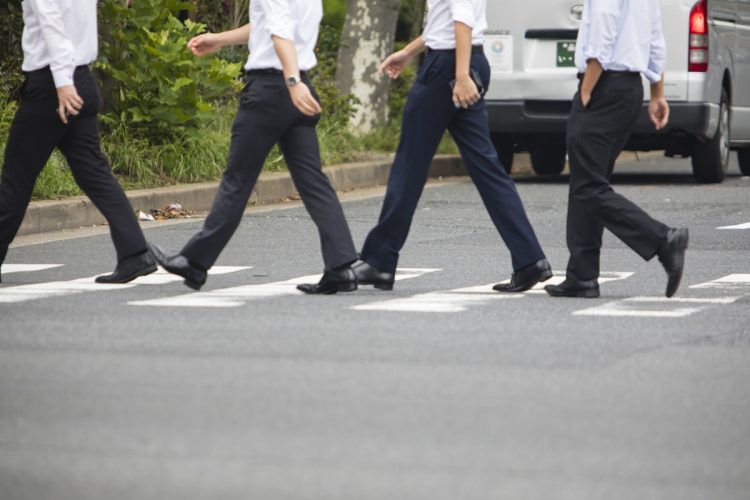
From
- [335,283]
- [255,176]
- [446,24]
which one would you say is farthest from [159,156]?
[446,24]

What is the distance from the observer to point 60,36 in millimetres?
8570

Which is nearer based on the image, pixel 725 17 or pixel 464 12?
pixel 464 12

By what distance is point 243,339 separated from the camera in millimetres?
6746

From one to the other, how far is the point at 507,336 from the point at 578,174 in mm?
1685

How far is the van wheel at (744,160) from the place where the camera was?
19.1m

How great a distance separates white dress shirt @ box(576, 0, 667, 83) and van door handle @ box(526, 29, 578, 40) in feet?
27.1

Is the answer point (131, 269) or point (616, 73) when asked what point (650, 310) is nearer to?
point (616, 73)

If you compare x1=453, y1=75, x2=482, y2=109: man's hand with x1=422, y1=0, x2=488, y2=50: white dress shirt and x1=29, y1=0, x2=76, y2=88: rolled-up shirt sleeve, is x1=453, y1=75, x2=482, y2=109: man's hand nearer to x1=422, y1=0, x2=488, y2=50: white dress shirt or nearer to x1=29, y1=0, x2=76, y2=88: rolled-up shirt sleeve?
x1=422, y1=0, x2=488, y2=50: white dress shirt

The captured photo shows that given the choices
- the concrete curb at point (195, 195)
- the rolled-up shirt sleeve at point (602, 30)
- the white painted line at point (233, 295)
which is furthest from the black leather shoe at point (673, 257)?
the concrete curb at point (195, 195)

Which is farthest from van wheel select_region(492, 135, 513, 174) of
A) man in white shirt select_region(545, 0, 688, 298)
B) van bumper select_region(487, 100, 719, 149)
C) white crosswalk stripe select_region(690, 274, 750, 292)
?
man in white shirt select_region(545, 0, 688, 298)

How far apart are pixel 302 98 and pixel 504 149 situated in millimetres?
9749

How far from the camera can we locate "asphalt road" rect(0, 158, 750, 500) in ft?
14.7

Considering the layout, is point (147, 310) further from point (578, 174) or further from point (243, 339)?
point (578, 174)

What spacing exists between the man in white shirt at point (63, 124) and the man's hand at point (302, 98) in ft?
3.81
